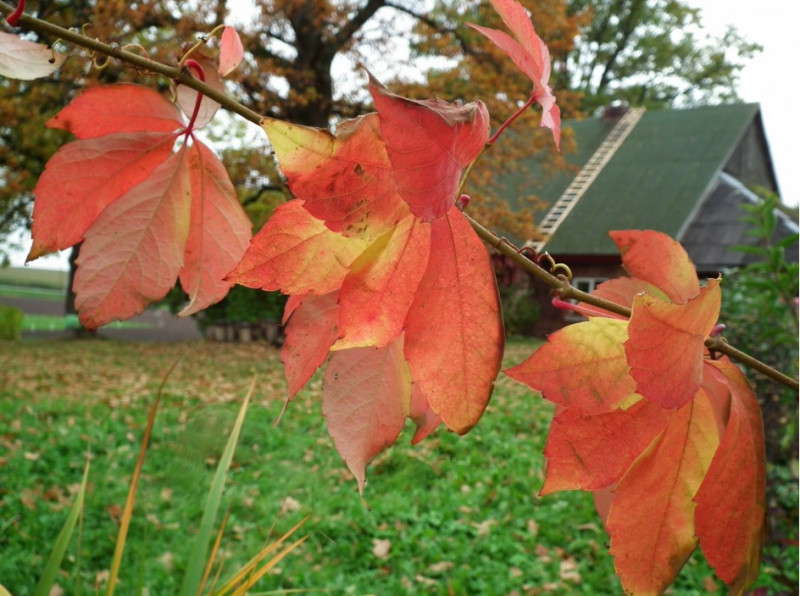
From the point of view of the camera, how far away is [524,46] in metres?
0.27

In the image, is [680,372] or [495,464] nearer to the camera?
[680,372]

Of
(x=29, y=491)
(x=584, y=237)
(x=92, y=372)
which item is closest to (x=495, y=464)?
(x=29, y=491)

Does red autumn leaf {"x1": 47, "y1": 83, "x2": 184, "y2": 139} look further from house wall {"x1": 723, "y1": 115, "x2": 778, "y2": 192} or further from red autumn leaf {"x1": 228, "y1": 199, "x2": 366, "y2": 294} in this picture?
house wall {"x1": 723, "y1": 115, "x2": 778, "y2": 192}

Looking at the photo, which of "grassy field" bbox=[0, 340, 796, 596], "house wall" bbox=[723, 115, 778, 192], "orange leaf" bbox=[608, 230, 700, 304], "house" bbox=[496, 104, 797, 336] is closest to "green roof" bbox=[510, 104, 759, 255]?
"house" bbox=[496, 104, 797, 336]

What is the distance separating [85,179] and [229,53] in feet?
0.31

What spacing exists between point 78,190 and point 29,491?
2969 mm

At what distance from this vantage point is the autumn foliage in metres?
0.20

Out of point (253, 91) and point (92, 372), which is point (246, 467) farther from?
point (253, 91)

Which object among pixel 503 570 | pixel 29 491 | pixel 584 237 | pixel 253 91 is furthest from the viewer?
pixel 584 237

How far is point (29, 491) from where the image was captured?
278cm

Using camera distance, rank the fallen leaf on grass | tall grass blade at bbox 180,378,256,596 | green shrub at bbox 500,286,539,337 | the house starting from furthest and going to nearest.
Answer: the house < green shrub at bbox 500,286,539,337 < the fallen leaf on grass < tall grass blade at bbox 180,378,256,596

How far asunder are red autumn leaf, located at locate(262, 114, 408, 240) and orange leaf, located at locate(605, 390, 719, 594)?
154 millimetres

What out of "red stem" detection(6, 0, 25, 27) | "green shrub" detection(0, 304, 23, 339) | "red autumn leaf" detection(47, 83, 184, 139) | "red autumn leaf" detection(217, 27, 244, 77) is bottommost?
"green shrub" detection(0, 304, 23, 339)

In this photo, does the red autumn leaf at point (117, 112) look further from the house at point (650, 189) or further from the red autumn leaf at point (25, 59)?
the house at point (650, 189)
